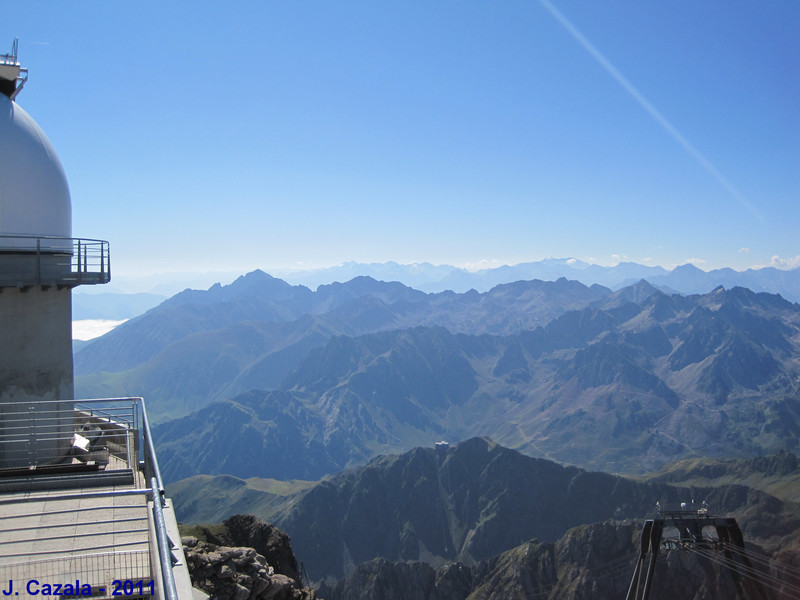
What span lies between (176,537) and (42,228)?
12658 mm

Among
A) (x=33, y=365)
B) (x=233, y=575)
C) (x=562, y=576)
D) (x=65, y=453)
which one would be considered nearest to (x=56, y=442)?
(x=65, y=453)

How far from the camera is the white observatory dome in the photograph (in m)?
19.2

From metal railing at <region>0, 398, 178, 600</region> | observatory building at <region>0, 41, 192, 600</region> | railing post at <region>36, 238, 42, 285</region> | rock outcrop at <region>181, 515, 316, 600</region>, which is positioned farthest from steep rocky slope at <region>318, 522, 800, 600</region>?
railing post at <region>36, 238, 42, 285</region>

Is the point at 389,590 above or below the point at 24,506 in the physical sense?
below

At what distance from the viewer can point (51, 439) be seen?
17.1 metres

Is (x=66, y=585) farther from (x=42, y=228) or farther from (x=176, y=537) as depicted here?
(x=42, y=228)

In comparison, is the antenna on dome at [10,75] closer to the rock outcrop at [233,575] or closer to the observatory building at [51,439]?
the observatory building at [51,439]

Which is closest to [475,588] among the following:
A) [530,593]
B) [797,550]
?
[530,593]

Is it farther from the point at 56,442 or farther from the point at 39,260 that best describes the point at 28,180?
the point at 56,442

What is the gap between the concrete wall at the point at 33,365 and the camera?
60.1 ft

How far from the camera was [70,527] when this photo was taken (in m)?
13.5

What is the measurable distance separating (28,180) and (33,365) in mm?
6311

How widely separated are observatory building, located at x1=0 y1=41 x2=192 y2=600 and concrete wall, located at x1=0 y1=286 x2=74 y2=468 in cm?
3

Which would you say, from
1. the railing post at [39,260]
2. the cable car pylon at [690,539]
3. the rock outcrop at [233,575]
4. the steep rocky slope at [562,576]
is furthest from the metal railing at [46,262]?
the steep rocky slope at [562,576]
